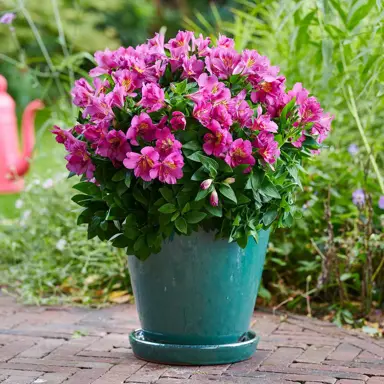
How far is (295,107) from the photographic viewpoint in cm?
284

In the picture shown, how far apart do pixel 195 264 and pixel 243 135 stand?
19.8 inches

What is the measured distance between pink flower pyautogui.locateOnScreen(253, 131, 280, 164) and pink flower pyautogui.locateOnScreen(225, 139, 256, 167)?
0.14 ft

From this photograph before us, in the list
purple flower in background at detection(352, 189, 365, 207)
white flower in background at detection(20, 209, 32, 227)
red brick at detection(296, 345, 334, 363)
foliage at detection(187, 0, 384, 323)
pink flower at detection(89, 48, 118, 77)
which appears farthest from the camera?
white flower in background at detection(20, 209, 32, 227)

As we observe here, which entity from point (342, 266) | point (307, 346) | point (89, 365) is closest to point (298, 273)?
point (342, 266)

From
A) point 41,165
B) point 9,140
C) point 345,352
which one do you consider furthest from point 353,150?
point 41,165

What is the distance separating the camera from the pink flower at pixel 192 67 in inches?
110

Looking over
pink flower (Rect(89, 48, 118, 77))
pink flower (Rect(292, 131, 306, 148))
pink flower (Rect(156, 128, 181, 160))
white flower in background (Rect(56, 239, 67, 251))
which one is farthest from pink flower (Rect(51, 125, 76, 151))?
white flower in background (Rect(56, 239, 67, 251))

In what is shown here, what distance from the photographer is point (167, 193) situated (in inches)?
106

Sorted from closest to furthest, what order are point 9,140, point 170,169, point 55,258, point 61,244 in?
point 170,169, point 61,244, point 55,258, point 9,140

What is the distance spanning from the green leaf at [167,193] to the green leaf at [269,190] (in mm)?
318

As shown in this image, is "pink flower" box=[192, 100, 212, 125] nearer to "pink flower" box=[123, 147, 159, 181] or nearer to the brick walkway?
"pink flower" box=[123, 147, 159, 181]

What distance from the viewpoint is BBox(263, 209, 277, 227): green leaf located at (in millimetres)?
2857

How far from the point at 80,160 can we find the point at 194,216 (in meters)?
0.46

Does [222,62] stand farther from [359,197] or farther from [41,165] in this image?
[41,165]
